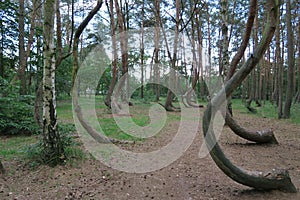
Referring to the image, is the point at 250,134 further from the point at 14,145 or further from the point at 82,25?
the point at 14,145

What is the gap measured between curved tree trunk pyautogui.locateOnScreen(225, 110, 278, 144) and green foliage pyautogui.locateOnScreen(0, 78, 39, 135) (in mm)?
5594

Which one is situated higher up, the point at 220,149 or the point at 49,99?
the point at 49,99

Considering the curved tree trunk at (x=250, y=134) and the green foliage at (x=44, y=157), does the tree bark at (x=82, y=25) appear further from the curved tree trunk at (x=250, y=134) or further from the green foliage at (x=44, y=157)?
the curved tree trunk at (x=250, y=134)

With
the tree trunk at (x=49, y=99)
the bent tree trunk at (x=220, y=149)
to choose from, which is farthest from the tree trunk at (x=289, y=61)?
the tree trunk at (x=49, y=99)

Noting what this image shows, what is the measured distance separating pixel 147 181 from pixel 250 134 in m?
3.06

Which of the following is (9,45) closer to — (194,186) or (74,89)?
(74,89)

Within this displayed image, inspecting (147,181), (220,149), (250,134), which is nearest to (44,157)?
(147,181)

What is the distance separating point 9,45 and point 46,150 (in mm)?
9073

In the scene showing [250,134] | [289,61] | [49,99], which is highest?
[289,61]

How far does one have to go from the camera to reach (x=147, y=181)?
10.9 feet

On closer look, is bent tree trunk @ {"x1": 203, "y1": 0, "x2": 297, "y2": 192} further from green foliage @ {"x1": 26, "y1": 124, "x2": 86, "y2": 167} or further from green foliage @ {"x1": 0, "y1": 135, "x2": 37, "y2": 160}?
green foliage @ {"x1": 0, "y1": 135, "x2": 37, "y2": 160}

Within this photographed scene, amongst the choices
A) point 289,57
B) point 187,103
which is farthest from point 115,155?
→ point 187,103

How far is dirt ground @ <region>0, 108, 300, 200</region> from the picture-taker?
2842mm

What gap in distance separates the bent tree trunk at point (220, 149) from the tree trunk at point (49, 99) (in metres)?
2.74
